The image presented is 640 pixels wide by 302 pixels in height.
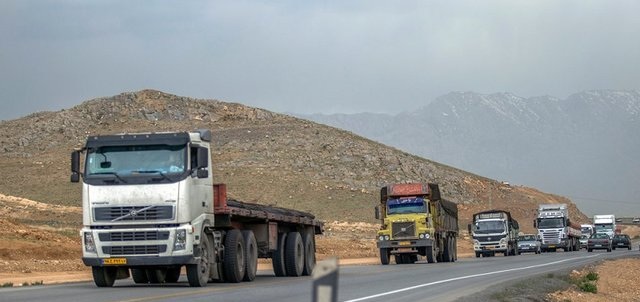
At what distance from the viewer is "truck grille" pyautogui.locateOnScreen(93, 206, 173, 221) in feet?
77.6

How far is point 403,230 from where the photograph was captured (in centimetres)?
4847

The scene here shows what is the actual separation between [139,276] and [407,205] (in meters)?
22.8

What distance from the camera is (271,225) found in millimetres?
29469

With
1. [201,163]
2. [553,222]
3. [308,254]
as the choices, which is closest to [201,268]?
[201,163]

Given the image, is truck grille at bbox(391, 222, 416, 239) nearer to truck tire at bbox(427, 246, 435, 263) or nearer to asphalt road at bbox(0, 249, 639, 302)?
truck tire at bbox(427, 246, 435, 263)

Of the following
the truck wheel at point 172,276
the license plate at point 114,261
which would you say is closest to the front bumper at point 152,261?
the license plate at point 114,261

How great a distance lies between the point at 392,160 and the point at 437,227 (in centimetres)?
7300

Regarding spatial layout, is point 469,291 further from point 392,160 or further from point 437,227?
point 392,160

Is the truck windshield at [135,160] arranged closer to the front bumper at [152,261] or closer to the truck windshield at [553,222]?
the front bumper at [152,261]

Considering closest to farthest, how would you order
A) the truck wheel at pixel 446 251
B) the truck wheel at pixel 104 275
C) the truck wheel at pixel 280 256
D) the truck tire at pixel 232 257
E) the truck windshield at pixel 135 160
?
the truck windshield at pixel 135 160 < the truck wheel at pixel 104 275 < the truck tire at pixel 232 257 < the truck wheel at pixel 280 256 < the truck wheel at pixel 446 251

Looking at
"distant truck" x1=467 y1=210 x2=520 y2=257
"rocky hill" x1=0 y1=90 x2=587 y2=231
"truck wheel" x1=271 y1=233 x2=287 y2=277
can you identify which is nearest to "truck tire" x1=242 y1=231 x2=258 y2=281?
"truck wheel" x1=271 y1=233 x2=287 y2=277

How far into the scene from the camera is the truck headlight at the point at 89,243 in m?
24.0

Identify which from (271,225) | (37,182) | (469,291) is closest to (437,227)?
(271,225)

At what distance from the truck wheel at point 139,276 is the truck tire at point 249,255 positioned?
2.57 meters
